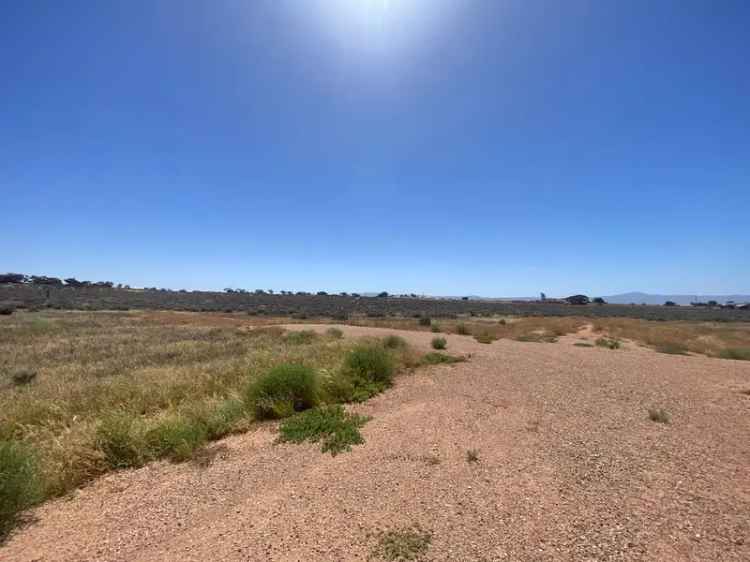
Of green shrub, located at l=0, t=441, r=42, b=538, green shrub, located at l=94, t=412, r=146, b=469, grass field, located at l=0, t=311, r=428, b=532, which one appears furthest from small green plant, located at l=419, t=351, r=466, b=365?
green shrub, located at l=0, t=441, r=42, b=538

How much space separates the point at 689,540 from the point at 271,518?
4.08m

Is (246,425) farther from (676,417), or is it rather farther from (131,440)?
(676,417)

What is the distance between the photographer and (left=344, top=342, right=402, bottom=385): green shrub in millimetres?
10672

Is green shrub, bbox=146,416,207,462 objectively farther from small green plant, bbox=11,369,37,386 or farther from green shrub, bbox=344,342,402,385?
small green plant, bbox=11,369,37,386

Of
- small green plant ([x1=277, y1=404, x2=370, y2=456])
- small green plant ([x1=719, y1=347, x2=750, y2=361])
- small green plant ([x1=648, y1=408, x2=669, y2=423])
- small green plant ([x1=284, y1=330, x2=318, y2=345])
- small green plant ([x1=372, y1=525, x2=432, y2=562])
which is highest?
small green plant ([x1=284, y1=330, x2=318, y2=345])

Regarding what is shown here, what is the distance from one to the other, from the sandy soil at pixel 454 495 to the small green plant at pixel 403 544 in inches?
3.9

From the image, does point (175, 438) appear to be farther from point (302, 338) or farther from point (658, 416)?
point (302, 338)

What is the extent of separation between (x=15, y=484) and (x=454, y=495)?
491cm

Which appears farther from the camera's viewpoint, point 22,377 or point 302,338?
point 302,338

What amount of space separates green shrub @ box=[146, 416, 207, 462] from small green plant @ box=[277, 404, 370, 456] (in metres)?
1.34

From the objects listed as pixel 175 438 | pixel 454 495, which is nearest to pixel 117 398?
pixel 175 438

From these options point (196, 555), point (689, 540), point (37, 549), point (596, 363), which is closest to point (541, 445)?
point (689, 540)

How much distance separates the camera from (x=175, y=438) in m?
6.57

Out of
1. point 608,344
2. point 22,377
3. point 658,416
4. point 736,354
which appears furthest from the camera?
point 608,344
